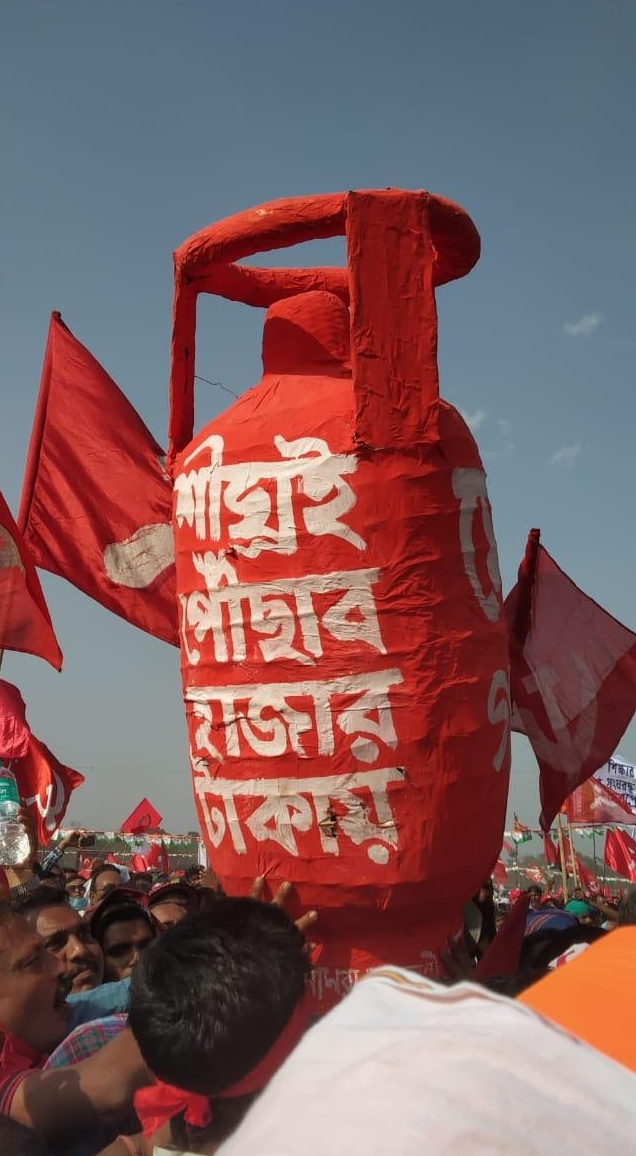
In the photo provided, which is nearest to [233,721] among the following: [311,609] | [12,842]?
[311,609]

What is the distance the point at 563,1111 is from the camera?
504 millimetres

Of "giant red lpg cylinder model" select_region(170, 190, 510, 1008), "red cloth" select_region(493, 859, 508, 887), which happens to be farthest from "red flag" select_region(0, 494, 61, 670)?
"red cloth" select_region(493, 859, 508, 887)

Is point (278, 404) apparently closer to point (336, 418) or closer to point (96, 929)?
point (336, 418)

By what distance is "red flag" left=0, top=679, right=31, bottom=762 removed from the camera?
641 cm

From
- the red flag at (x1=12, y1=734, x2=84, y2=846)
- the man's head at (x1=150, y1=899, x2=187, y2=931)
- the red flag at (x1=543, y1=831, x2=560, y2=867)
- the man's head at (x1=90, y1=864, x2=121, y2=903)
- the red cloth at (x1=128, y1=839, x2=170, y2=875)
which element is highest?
the man's head at (x1=150, y1=899, x2=187, y2=931)

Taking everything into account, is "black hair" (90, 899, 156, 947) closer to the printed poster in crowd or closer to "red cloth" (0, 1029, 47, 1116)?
"red cloth" (0, 1029, 47, 1116)

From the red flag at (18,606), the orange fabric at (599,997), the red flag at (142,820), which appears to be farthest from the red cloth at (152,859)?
the orange fabric at (599,997)

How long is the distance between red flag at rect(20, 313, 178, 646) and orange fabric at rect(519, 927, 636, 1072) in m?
3.16

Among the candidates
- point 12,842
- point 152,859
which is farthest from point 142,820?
point 12,842

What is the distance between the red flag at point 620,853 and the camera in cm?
1394

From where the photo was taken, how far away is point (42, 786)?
20.6 feet

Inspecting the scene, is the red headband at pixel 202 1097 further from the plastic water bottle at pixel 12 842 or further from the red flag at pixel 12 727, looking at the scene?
the red flag at pixel 12 727

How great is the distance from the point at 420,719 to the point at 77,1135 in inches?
45.9

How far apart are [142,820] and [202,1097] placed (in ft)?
54.9
